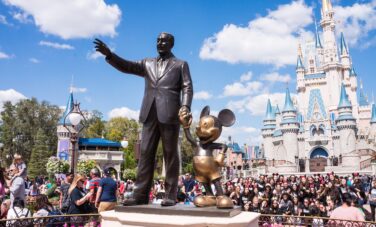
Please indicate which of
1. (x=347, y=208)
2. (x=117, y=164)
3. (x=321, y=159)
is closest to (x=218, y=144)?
(x=347, y=208)

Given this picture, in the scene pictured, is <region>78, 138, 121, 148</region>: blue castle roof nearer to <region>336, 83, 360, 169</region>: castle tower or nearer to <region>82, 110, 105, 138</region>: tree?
<region>82, 110, 105, 138</region>: tree

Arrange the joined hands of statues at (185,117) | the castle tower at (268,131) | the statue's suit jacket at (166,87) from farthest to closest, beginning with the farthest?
the castle tower at (268,131) → the statue's suit jacket at (166,87) → the joined hands of statues at (185,117)

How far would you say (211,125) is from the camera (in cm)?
403

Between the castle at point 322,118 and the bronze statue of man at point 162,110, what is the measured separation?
50530 mm

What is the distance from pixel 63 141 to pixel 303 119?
47.5 meters

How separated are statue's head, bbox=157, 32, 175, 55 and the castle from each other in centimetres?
5060

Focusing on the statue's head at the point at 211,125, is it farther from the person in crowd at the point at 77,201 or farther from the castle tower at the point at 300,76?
the castle tower at the point at 300,76

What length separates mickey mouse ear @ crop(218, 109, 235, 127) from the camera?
13.8 feet

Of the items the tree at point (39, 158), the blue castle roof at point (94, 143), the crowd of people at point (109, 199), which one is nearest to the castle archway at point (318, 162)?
the blue castle roof at point (94, 143)

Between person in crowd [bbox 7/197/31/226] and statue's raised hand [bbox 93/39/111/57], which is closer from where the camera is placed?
statue's raised hand [bbox 93/39/111/57]

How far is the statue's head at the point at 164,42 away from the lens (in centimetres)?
447

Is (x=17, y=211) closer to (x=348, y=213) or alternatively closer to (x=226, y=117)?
(x=226, y=117)

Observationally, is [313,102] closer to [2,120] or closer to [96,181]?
[2,120]

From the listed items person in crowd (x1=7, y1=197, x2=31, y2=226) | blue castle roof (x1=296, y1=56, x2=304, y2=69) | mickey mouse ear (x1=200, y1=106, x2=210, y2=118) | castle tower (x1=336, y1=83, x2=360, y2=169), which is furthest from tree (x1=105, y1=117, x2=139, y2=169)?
mickey mouse ear (x1=200, y1=106, x2=210, y2=118)
